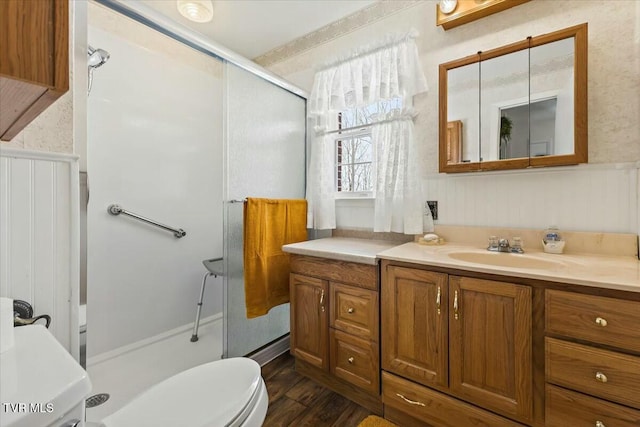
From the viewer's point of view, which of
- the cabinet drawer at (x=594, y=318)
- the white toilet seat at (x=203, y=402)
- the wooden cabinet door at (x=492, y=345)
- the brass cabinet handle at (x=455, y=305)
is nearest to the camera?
the white toilet seat at (x=203, y=402)

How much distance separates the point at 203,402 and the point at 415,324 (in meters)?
0.92

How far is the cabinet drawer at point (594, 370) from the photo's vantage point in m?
0.91

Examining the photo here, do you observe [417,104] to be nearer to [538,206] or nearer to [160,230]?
[538,206]

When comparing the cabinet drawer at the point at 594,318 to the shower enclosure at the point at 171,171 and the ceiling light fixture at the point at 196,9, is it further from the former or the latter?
the ceiling light fixture at the point at 196,9

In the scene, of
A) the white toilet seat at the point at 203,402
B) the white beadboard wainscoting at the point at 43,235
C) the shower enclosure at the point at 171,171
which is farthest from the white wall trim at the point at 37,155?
the shower enclosure at the point at 171,171

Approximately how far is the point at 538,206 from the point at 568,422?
0.96m

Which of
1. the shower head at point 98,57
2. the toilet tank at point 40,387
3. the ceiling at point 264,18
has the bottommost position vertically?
the toilet tank at point 40,387

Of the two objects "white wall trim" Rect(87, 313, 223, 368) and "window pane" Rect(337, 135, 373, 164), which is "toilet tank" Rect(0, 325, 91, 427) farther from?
"window pane" Rect(337, 135, 373, 164)

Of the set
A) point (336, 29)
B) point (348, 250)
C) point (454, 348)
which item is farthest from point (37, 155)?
point (336, 29)

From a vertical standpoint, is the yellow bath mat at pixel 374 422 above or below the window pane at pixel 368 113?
below

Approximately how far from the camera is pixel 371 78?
1.98 metres

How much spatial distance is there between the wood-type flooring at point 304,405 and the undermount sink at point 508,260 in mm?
968

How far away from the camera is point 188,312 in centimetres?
245

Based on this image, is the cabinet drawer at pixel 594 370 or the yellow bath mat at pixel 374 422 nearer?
the cabinet drawer at pixel 594 370
